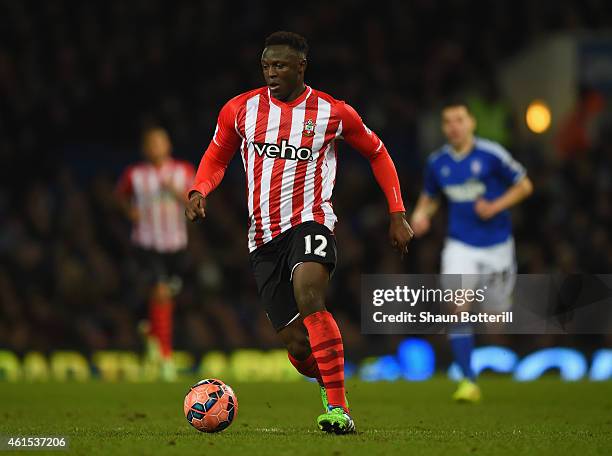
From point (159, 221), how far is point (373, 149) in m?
5.52

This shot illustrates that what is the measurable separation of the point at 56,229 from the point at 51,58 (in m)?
3.76

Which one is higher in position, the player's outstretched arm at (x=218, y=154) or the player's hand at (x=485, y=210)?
the player's outstretched arm at (x=218, y=154)

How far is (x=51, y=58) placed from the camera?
17.8 m

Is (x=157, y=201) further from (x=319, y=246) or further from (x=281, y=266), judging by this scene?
(x=319, y=246)

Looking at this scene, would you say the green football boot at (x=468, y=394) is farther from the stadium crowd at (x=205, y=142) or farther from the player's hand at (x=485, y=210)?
the stadium crowd at (x=205, y=142)

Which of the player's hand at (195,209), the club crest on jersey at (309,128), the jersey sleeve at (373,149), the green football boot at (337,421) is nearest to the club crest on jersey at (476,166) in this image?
the jersey sleeve at (373,149)

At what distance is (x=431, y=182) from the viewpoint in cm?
977

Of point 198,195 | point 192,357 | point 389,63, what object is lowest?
point 192,357

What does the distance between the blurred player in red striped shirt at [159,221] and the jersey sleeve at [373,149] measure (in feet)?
17.1

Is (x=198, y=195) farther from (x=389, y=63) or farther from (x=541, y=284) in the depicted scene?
(x=389, y=63)

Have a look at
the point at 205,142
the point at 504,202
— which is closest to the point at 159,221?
the point at 504,202

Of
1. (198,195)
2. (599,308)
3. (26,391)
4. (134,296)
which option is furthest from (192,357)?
(198,195)

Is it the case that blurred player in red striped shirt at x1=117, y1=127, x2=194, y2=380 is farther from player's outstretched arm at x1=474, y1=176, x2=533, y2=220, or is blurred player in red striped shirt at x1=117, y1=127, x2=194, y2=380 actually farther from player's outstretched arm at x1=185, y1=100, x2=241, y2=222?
player's outstretched arm at x1=185, y1=100, x2=241, y2=222

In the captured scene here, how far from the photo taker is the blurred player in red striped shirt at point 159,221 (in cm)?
1168
